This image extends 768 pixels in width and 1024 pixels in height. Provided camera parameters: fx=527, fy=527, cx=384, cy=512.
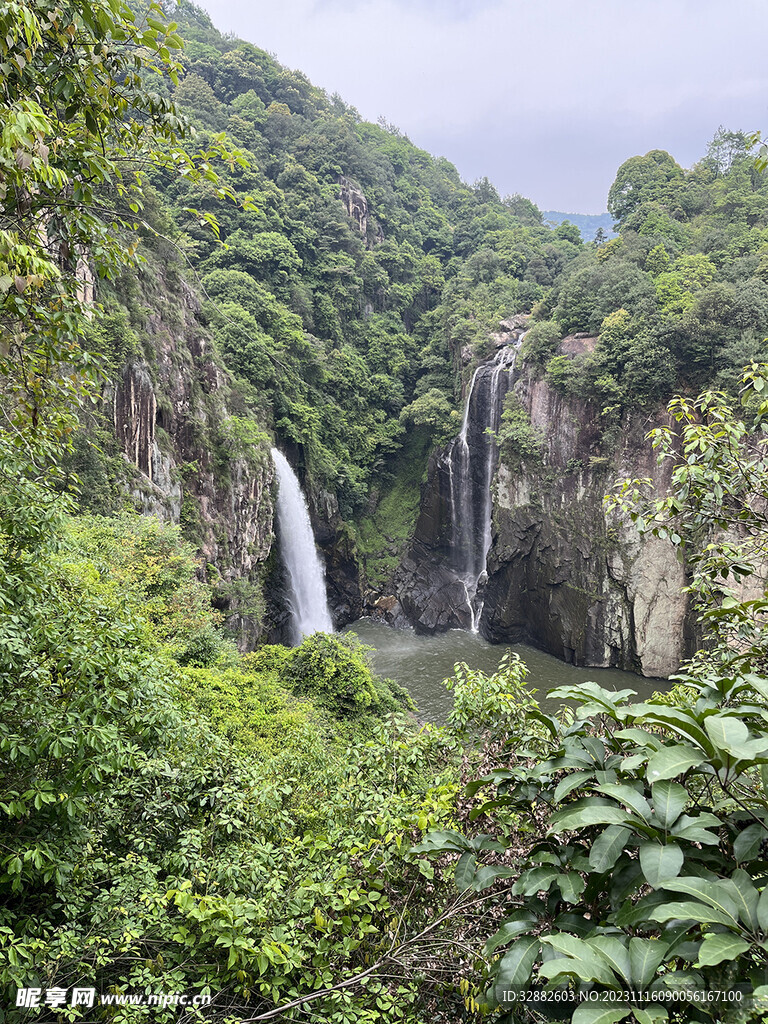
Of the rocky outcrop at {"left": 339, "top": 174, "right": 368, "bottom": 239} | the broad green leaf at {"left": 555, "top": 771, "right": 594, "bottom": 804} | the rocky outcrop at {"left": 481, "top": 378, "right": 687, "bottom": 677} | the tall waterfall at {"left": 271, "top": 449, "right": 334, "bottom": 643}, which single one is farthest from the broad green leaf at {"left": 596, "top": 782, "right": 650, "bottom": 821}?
the rocky outcrop at {"left": 339, "top": 174, "right": 368, "bottom": 239}

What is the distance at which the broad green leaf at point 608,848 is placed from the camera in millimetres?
1404

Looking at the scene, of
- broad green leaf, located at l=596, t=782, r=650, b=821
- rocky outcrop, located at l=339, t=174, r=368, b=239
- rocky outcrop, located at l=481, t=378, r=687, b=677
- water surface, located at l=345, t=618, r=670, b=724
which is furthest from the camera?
rocky outcrop, located at l=339, t=174, r=368, b=239

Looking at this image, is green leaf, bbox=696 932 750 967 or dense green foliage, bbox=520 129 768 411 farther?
dense green foliage, bbox=520 129 768 411

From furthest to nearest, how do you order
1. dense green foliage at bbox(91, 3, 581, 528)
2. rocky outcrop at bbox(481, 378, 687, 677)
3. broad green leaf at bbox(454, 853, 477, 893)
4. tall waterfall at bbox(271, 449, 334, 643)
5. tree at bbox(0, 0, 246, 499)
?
dense green foliage at bbox(91, 3, 581, 528) → tall waterfall at bbox(271, 449, 334, 643) → rocky outcrop at bbox(481, 378, 687, 677) → tree at bbox(0, 0, 246, 499) → broad green leaf at bbox(454, 853, 477, 893)

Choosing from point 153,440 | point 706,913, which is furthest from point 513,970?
point 153,440

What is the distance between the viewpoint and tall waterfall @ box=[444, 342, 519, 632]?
22.0 m

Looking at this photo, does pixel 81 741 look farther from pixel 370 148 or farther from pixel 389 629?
pixel 370 148

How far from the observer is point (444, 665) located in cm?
1828

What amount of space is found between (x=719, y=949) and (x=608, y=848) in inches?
14.3

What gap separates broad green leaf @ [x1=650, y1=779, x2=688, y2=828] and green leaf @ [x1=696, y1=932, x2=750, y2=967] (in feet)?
0.81

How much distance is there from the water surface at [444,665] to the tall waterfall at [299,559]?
2504 millimetres

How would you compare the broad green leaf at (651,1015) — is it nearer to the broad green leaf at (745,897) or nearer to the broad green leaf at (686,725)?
the broad green leaf at (745,897)

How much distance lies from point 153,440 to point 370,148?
3790 cm

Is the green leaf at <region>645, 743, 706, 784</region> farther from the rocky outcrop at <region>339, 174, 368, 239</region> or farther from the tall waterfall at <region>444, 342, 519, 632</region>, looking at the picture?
the rocky outcrop at <region>339, 174, 368, 239</region>
